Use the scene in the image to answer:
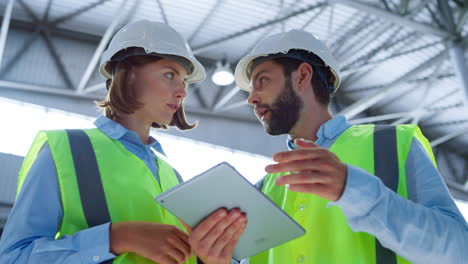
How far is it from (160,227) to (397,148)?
141 centimetres

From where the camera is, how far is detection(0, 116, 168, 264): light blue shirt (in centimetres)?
262

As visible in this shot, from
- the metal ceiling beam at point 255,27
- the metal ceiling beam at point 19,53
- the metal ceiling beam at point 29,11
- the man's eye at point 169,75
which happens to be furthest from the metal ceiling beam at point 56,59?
the man's eye at point 169,75

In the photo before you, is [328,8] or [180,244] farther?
[328,8]

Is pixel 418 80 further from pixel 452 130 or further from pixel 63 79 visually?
pixel 63 79

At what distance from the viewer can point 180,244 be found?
8.69ft

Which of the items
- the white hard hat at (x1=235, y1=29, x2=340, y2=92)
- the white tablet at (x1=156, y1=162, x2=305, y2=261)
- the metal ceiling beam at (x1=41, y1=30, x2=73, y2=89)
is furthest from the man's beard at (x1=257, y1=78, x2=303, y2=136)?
the metal ceiling beam at (x1=41, y1=30, x2=73, y2=89)

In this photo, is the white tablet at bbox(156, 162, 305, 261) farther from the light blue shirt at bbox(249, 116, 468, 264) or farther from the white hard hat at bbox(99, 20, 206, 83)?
the white hard hat at bbox(99, 20, 206, 83)

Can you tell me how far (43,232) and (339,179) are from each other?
1.56 m

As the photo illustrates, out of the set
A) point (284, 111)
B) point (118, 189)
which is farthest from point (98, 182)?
point (284, 111)

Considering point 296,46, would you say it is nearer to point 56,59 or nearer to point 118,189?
point 118,189

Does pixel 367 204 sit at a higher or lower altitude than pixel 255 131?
lower

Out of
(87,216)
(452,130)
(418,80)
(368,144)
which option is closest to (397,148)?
(368,144)

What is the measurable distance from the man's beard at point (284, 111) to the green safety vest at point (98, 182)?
3.64 ft

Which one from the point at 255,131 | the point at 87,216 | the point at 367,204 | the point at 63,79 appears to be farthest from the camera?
the point at 255,131
